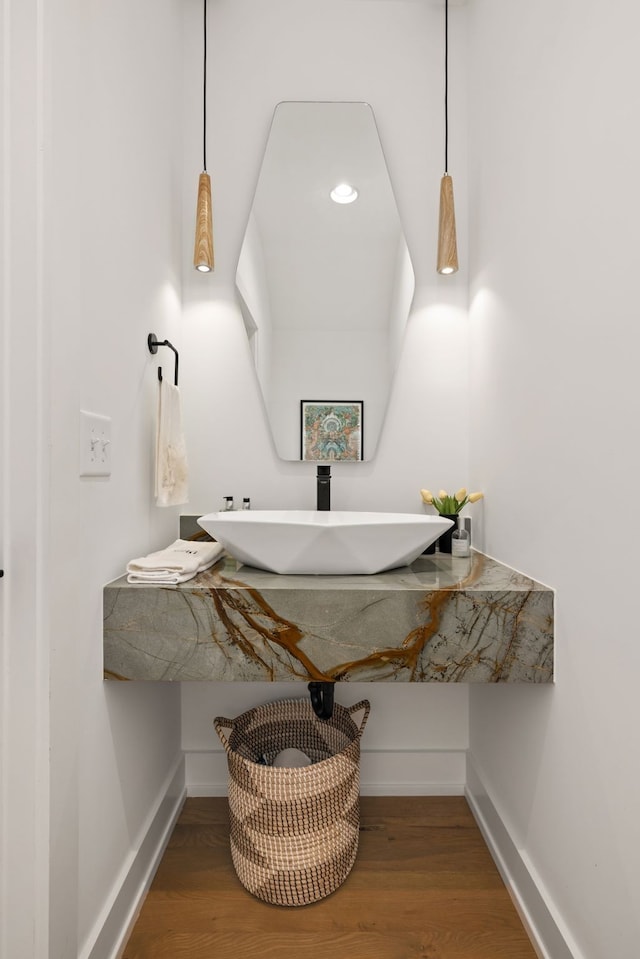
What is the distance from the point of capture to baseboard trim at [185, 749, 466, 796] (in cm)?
173

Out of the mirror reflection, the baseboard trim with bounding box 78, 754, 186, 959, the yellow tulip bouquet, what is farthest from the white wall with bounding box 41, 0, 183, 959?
the yellow tulip bouquet

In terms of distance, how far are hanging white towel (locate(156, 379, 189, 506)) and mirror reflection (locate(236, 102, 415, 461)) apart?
1.25ft

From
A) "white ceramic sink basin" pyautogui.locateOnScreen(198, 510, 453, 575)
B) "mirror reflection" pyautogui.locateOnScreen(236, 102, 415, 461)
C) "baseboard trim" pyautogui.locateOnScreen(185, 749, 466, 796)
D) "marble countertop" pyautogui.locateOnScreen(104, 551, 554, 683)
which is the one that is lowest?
"baseboard trim" pyautogui.locateOnScreen(185, 749, 466, 796)

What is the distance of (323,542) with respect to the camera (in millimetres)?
1124

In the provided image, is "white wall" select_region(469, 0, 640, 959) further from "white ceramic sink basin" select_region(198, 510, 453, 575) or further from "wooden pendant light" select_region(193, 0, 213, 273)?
"wooden pendant light" select_region(193, 0, 213, 273)

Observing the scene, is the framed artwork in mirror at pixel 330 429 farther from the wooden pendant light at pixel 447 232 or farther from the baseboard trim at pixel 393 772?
the baseboard trim at pixel 393 772

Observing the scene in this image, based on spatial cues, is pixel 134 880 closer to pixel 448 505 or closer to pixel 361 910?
pixel 361 910

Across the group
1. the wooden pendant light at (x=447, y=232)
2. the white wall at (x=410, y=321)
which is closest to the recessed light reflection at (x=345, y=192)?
the white wall at (x=410, y=321)

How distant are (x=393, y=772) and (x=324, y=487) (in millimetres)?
1030

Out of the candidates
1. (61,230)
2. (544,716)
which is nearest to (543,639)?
(544,716)

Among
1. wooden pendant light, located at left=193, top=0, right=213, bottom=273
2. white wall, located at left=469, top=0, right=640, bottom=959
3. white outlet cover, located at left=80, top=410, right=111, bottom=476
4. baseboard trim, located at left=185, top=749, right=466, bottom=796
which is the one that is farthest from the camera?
baseboard trim, located at left=185, top=749, right=466, bottom=796

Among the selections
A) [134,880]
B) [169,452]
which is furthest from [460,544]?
[134,880]

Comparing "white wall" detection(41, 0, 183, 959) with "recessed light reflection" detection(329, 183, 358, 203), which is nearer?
"white wall" detection(41, 0, 183, 959)

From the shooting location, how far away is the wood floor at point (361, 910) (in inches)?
45.8
